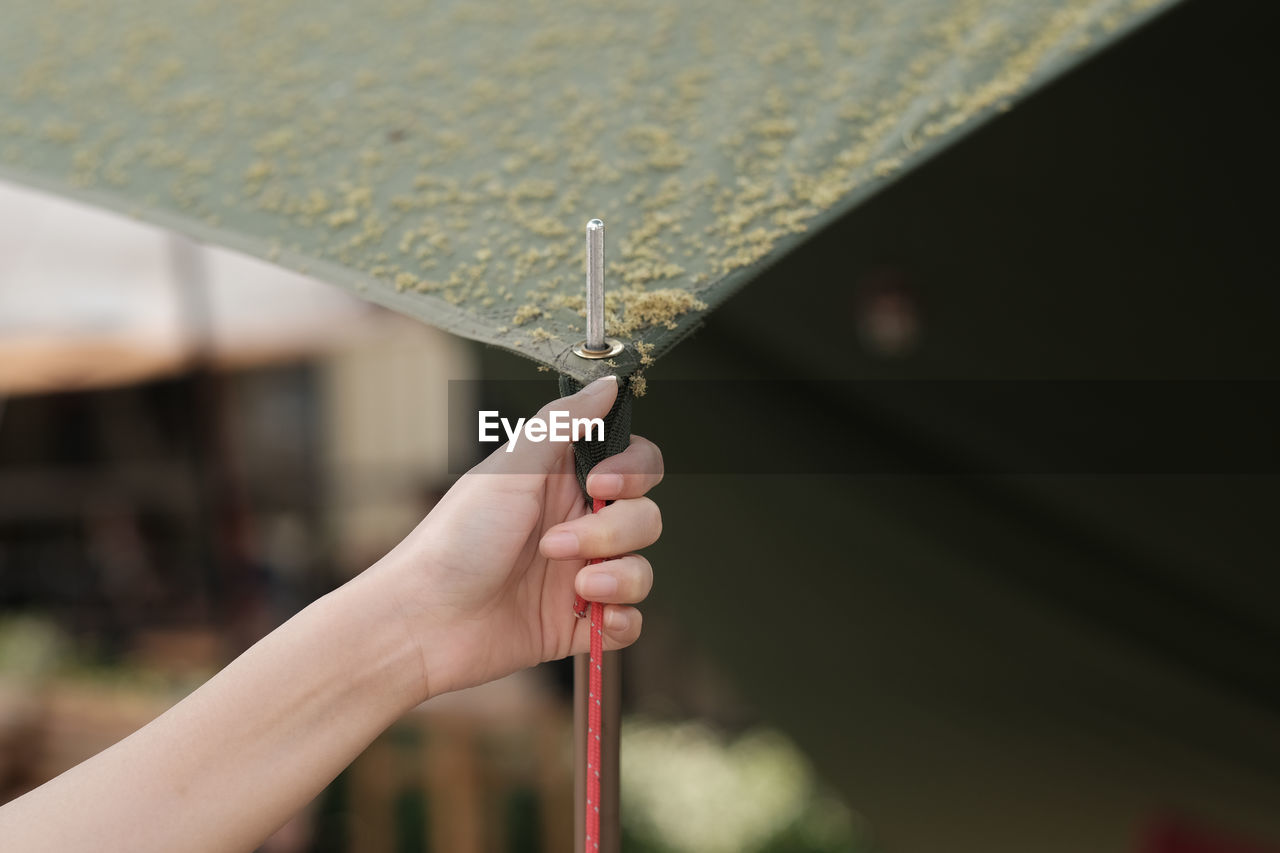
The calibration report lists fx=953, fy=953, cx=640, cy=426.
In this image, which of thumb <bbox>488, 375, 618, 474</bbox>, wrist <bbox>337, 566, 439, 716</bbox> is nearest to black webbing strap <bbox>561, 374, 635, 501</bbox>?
thumb <bbox>488, 375, 618, 474</bbox>

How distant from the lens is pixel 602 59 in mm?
800

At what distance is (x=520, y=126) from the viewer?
28.5 inches

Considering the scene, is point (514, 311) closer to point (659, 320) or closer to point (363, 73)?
point (659, 320)

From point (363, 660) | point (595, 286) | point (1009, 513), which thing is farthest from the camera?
point (1009, 513)

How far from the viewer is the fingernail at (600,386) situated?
18.7 inches

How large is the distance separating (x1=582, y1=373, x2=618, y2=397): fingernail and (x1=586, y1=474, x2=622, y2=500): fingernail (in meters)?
0.05

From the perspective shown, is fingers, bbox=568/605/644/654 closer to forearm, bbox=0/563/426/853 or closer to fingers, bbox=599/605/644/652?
fingers, bbox=599/605/644/652

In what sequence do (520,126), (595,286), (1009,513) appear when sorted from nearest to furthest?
1. (595,286)
2. (520,126)
3. (1009,513)

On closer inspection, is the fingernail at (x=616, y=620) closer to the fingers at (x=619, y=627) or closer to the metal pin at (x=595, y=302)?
the fingers at (x=619, y=627)

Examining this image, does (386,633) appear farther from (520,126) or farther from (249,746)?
(520,126)

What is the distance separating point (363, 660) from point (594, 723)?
0.15 m

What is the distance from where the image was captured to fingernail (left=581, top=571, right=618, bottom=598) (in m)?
0.52

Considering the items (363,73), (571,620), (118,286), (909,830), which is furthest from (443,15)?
(118,286)

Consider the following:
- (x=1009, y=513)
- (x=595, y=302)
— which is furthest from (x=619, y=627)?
(x=1009, y=513)
